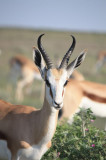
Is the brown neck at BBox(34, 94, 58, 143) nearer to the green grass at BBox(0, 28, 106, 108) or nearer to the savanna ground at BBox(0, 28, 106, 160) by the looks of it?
the savanna ground at BBox(0, 28, 106, 160)

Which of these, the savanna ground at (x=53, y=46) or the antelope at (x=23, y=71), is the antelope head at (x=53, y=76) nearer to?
the antelope at (x=23, y=71)

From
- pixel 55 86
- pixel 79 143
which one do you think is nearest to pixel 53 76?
pixel 55 86

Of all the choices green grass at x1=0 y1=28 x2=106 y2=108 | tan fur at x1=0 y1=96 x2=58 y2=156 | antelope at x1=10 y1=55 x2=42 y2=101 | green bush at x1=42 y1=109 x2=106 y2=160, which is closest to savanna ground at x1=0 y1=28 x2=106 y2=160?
green grass at x1=0 y1=28 x2=106 y2=108

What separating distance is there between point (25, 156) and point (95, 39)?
46.7 metres

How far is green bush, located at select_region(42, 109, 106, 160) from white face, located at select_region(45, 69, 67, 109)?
3.03ft

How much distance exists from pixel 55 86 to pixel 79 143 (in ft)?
3.99

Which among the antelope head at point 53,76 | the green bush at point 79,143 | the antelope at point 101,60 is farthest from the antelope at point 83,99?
the antelope at point 101,60

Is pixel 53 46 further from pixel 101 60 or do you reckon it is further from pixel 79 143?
pixel 79 143

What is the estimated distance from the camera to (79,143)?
15.3ft

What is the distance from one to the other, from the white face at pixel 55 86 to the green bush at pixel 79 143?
0.92 metres

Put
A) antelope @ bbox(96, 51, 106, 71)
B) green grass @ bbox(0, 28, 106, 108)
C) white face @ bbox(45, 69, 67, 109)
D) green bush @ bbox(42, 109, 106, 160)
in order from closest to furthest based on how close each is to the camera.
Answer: white face @ bbox(45, 69, 67, 109)
green bush @ bbox(42, 109, 106, 160)
antelope @ bbox(96, 51, 106, 71)
green grass @ bbox(0, 28, 106, 108)

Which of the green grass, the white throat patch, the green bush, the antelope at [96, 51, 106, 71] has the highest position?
the green bush

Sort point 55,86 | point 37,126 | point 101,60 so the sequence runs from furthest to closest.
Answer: point 101,60, point 37,126, point 55,86

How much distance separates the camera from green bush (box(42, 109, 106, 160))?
14.9 feet
